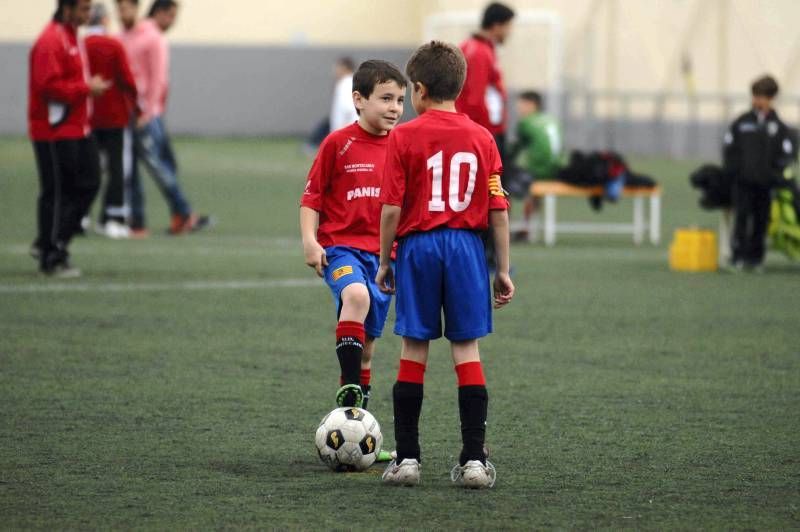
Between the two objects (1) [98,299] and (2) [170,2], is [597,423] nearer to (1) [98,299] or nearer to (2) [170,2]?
(1) [98,299]

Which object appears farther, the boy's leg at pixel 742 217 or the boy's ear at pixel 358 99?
the boy's leg at pixel 742 217

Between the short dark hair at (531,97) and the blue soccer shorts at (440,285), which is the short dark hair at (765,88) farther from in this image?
the blue soccer shorts at (440,285)

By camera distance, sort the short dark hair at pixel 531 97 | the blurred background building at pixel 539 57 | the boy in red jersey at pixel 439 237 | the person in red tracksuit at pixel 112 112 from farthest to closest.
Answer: the blurred background building at pixel 539 57, the short dark hair at pixel 531 97, the person in red tracksuit at pixel 112 112, the boy in red jersey at pixel 439 237

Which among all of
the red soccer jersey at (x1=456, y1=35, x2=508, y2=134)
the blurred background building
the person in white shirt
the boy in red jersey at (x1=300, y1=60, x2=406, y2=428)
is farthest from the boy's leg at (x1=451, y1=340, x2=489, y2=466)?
the blurred background building

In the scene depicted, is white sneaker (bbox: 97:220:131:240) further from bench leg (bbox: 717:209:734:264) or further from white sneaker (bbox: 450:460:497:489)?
white sneaker (bbox: 450:460:497:489)

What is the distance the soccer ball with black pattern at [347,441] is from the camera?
19.6 ft

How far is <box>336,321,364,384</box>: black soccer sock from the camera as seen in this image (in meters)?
6.26

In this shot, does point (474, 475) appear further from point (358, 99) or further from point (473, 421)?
point (358, 99)

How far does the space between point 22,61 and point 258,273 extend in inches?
1125

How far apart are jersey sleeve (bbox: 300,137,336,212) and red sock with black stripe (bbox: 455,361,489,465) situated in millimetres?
1000

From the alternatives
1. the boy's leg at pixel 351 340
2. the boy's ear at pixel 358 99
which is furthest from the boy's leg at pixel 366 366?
the boy's ear at pixel 358 99

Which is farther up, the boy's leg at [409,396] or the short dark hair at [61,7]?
the short dark hair at [61,7]

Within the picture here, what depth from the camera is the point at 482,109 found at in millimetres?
12227

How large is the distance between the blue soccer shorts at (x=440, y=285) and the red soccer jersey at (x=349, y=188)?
711 millimetres
